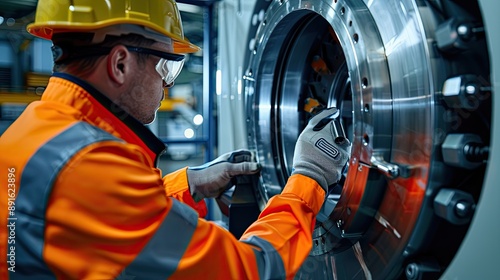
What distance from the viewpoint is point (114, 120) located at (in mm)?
938

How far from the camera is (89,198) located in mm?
742

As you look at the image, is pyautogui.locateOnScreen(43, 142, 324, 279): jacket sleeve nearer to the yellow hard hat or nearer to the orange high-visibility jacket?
the orange high-visibility jacket

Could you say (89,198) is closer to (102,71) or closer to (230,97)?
(102,71)

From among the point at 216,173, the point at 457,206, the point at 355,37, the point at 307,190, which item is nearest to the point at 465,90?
the point at 457,206

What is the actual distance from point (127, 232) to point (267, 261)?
297mm

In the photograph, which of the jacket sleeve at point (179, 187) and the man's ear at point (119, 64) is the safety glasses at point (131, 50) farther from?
the jacket sleeve at point (179, 187)

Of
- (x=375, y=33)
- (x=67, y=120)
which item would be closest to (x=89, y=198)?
(x=67, y=120)

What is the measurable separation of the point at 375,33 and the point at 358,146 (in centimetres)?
26

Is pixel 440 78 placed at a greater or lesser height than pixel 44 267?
greater

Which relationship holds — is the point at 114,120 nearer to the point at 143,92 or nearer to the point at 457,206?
the point at 143,92

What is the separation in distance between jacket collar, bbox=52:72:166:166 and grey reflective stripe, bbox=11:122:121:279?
0.10 m

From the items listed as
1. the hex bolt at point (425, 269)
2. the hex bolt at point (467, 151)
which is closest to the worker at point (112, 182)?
the hex bolt at point (425, 269)

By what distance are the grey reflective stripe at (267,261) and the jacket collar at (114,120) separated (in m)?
0.32

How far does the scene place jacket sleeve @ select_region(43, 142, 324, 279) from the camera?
744mm
